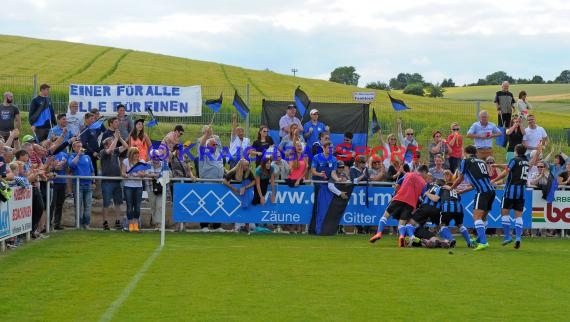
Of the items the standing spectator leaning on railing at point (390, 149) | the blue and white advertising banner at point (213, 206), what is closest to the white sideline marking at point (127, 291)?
the blue and white advertising banner at point (213, 206)

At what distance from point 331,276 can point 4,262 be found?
17.7 ft

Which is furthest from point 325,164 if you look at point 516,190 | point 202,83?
point 202,83

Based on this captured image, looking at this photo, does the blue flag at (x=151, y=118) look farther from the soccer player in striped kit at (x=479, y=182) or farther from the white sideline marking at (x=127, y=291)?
the soccer player in striped kit at (x=479, y=182)

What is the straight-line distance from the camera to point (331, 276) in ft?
44.6

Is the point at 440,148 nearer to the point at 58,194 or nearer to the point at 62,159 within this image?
the point at 62,159

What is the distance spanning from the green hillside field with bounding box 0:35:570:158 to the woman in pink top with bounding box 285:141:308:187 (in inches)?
155

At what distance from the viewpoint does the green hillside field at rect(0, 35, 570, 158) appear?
2642 centimetres

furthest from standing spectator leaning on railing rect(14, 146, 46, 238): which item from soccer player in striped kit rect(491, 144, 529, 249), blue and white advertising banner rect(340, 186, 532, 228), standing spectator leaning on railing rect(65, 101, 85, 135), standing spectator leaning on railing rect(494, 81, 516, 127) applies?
standing spectator leaning on railing rect(494, 81, 516, 127)

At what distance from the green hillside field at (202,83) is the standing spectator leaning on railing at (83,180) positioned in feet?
16.1

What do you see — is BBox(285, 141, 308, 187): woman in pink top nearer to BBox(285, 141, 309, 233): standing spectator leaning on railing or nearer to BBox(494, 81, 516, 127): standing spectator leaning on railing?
BBox(285, 141, 309, 233): standing spectator leaning on railing

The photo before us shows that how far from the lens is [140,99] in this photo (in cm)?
2492

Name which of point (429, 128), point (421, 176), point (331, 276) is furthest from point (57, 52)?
point (331, 276)

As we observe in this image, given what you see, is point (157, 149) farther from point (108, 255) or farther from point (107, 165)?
point (108, 255)

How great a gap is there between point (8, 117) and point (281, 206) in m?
6.96
